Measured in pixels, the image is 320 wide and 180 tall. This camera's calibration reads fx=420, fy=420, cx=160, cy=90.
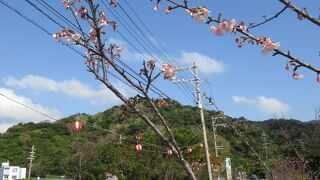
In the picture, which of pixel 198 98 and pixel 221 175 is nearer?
pixel 198 98

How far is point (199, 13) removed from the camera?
281cm

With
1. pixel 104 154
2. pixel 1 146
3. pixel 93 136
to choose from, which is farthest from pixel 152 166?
pixel 1 146

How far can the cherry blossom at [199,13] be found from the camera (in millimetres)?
2770

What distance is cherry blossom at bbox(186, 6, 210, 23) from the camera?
2770 mm

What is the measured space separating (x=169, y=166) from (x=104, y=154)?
585 cm

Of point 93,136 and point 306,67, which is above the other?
point 93,136

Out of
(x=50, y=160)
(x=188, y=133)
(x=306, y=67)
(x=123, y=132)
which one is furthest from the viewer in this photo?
(x=50, y=160)

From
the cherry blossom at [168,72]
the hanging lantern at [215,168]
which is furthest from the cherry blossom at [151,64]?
the hanging lantern at [215,168]

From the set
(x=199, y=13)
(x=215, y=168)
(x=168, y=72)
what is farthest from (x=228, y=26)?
(x=215, y=168)

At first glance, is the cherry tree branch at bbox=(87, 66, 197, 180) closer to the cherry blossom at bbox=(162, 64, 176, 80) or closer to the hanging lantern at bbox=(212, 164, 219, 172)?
the cherry blossom at bbox=(162, 64, 176, 80)

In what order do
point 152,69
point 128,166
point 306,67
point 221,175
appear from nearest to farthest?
1. point 306,67
2. point 152,69
3. point 128,166
4. point 221,175

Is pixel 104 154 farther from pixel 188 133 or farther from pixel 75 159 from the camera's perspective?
pixel 188 133

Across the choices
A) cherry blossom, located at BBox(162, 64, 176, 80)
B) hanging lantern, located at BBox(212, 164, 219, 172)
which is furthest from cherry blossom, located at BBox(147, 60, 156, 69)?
hanging lantern, located at BBox(212, 164, 219, 172)

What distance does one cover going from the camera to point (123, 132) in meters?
48.5
